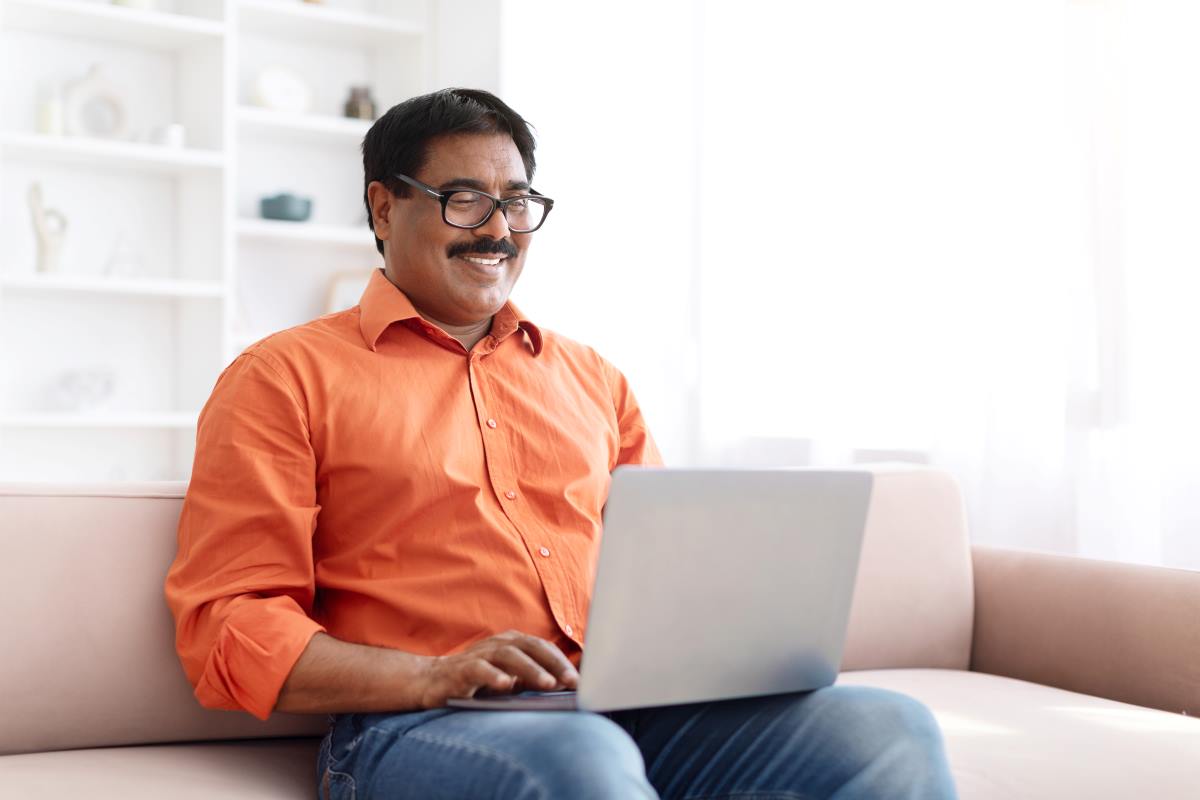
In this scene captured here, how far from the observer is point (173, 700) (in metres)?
1.51

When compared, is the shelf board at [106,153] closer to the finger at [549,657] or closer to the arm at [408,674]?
the arm at [408,674]

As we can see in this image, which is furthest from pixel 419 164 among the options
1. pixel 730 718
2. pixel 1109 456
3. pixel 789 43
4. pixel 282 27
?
pixel 282 27

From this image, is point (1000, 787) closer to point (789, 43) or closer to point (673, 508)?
point (673, 508)

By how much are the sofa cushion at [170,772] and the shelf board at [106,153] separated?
2.71 metres

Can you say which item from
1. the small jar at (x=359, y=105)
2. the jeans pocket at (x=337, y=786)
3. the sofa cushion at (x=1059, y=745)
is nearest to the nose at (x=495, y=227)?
the jeans pocket at (x=337, y=786)

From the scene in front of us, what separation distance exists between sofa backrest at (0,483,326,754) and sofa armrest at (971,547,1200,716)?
1194 millimetres

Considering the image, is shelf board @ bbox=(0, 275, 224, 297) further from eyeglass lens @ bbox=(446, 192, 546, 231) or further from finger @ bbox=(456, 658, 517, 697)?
finger @ bbox=(456, 658, 517, 697)

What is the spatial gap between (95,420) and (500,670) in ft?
9.48

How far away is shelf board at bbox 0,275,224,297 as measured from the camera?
146 inches

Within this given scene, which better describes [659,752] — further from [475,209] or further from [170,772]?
[475,209]

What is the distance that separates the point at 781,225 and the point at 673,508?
242 centimetres

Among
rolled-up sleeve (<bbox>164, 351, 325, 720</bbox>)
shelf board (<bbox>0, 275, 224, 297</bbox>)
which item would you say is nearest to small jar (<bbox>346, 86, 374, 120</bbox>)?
shelf board (<bbox>0, 275, 224, 297</bbox>)

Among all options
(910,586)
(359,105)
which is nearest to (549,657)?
(910,586)

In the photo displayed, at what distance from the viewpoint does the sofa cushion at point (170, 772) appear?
1307 mm
